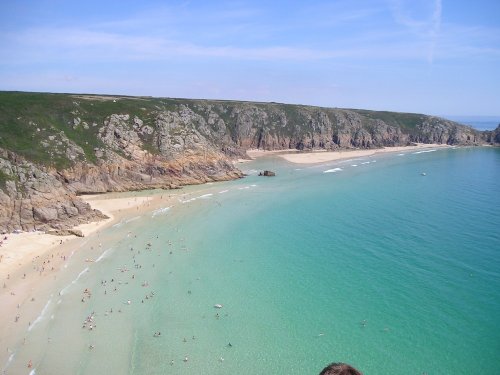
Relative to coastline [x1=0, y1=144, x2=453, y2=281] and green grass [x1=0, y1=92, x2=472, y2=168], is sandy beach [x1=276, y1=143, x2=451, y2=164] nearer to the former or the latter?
green grass [x1=0, y1=92, x2=472, y2=168]

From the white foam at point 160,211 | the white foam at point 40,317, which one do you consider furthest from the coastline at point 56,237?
the white foam at point 40,317

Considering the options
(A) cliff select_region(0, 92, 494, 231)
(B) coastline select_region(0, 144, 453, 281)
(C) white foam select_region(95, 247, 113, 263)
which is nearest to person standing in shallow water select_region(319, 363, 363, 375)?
(C) white foam select_region(95, 247, 113, 263)

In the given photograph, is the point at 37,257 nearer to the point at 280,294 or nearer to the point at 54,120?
the point at 280,294

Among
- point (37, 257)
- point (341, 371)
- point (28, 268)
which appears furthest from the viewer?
point (37, 257)

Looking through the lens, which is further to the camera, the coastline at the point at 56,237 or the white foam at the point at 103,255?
the white foam at the point at 103,255

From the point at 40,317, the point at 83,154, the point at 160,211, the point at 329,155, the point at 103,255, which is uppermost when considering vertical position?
the point at 83,154

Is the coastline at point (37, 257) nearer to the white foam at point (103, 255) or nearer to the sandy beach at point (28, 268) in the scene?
the sandy beach at point (28, 268)

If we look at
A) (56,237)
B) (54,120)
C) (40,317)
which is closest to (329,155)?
(54,120)

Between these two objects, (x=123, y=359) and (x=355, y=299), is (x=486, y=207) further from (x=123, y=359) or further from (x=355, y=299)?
(x=123, y=359)

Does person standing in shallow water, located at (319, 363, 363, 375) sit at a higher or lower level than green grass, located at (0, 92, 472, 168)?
lower
